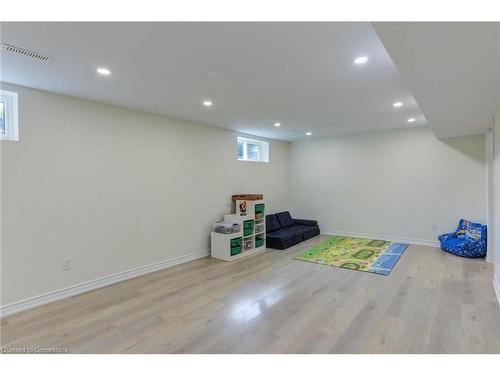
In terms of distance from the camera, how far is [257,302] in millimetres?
3062

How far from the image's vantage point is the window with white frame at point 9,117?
294cm

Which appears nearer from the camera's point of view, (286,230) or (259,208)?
(259,208)

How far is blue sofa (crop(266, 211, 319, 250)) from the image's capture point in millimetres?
5582

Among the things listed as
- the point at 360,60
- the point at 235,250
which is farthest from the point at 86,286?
the point at 360,60

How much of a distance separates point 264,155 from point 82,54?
15.9 ft

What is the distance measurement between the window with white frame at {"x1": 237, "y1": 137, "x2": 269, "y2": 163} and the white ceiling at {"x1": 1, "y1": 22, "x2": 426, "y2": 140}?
185 centimetres

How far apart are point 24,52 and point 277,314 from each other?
3.35 m

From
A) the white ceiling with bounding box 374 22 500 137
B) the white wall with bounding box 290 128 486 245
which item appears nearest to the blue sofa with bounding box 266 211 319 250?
the white wall with bounding box 290 128 486 245

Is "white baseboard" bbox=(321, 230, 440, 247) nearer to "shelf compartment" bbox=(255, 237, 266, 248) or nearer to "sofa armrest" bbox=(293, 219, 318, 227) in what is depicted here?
"sofa armrest" bbox=(293, 219, 318, 227)

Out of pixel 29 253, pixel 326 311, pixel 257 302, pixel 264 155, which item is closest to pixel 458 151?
pixel 264 155

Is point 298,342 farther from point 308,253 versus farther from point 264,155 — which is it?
point 264,155

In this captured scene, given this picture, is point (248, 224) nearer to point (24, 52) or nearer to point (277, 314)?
point (277, 314)

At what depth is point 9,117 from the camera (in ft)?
9.73

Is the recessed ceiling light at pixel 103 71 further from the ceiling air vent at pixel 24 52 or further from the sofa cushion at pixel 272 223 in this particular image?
the sofa cushion at pixel 272 223
